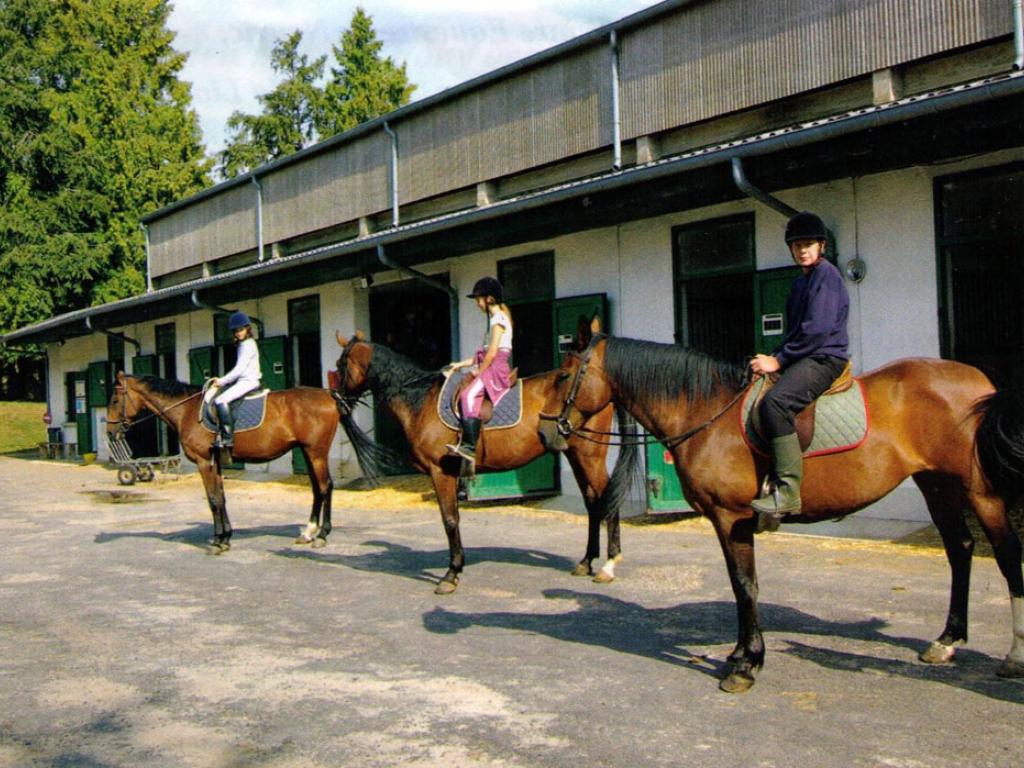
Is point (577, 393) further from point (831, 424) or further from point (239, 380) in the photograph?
point (239, 380)

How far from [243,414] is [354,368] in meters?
2.14

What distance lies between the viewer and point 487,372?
336 inches

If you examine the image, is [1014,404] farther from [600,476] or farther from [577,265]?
[577,265]

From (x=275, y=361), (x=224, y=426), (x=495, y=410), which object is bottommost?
(x=224, y=426)

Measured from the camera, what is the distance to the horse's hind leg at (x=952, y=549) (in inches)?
211

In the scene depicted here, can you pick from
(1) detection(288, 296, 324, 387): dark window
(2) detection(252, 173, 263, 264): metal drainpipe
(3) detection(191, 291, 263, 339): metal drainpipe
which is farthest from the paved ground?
(2) detection(252, 173, 263, 264): metal drainpipe

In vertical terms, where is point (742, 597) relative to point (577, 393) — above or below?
below

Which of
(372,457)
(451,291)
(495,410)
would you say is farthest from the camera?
(451,291)

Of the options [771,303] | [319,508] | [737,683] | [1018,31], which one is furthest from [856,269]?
→ [319,508]

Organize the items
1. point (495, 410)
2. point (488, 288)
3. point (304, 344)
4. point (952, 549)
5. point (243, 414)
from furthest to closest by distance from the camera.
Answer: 1. point (304, 344)
2. point (243, 414)
3. point (495, 410)
4. point (488, 288)
5. point (952, 549)

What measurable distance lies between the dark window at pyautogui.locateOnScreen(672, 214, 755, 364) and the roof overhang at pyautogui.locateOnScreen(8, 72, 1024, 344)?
0.45 meters

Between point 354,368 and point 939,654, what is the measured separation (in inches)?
232

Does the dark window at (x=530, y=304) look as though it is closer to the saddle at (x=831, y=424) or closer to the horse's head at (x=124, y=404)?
the horse's head at (x=124, y=404)

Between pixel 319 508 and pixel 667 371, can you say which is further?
pixel 319 508
